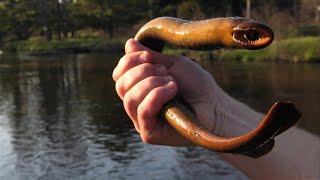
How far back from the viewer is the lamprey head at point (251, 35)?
1.54 meters

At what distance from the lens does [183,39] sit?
2162 millimetres

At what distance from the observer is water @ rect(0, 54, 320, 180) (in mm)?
15141

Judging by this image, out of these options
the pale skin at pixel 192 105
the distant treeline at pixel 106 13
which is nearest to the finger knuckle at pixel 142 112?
the pale skin at pixel 192 105

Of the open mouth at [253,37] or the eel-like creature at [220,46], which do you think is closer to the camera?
the eel-like creature at [220,46]

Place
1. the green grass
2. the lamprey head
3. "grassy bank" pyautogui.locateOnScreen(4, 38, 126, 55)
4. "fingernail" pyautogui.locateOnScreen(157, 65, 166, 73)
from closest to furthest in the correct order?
the lamprey head
"fingernail" pyautogui.locateOnScreen(157, 65, 166, 73)
the green grass
"grassy bank" pyautogui.locateOnScreen(4, 38, 126, 55)

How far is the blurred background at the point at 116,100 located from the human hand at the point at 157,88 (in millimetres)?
1997

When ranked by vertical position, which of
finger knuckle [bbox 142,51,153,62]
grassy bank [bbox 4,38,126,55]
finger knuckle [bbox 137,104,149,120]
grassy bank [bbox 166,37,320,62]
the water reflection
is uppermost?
finger knuckle [bbox 142,51,153,62]

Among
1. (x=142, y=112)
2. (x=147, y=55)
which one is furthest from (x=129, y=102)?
(x=147, y=55)

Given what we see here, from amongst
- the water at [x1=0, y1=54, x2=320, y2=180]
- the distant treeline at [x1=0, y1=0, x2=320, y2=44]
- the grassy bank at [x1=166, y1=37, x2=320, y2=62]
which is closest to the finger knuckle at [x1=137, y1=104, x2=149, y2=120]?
the water at [x1=0, y1=54, x2=320, y2=180]

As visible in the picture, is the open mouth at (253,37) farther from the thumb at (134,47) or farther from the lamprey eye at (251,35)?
the thumb at (134,47)

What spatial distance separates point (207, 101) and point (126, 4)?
7702 centimetres

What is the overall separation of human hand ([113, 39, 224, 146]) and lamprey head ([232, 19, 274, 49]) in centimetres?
65

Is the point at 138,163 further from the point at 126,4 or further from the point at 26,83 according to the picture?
the point at 126,4

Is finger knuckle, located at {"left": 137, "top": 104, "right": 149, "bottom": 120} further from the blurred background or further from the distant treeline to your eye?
the distant treeline
